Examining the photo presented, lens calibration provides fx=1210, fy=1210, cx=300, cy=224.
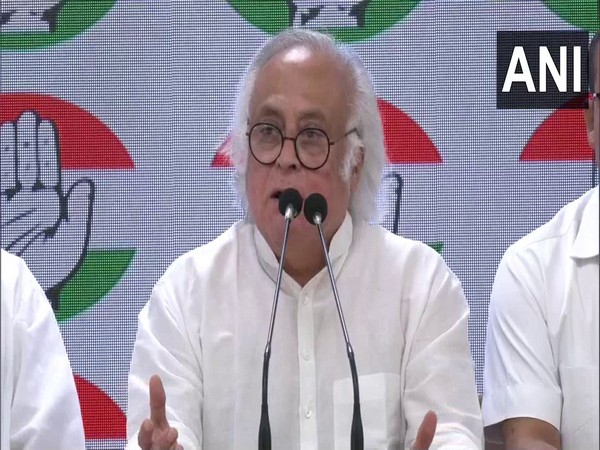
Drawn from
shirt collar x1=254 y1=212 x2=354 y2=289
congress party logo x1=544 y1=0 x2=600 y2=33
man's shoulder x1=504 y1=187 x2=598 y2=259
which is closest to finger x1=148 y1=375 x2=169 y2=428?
shirt collar x1=254 y1=212 x2=354 y2=289

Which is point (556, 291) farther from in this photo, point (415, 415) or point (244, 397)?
point (244, 397)

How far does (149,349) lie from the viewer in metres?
2.88

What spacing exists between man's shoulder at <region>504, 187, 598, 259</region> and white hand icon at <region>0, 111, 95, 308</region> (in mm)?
1326

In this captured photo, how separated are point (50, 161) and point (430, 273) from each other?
1.26 m

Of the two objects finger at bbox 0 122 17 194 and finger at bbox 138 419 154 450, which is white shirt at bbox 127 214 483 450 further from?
finger at bbox 0 122 17 194

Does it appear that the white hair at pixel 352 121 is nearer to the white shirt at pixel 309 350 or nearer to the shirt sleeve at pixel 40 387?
the white shirt at pixel 309 350

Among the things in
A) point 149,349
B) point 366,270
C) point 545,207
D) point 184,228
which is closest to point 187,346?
point 149,349

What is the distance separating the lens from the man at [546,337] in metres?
2.78

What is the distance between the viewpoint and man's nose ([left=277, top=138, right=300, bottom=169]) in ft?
9.54

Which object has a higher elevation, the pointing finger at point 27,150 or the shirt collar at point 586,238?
the pointing finger at point 27,150

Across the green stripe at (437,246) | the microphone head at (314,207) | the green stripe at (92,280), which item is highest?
the microphone head at (314,207)

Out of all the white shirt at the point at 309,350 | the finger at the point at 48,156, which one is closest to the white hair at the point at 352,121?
the white shirt at the point at 309,350

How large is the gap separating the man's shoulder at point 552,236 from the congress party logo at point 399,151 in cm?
65

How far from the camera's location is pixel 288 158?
2.91 meters
